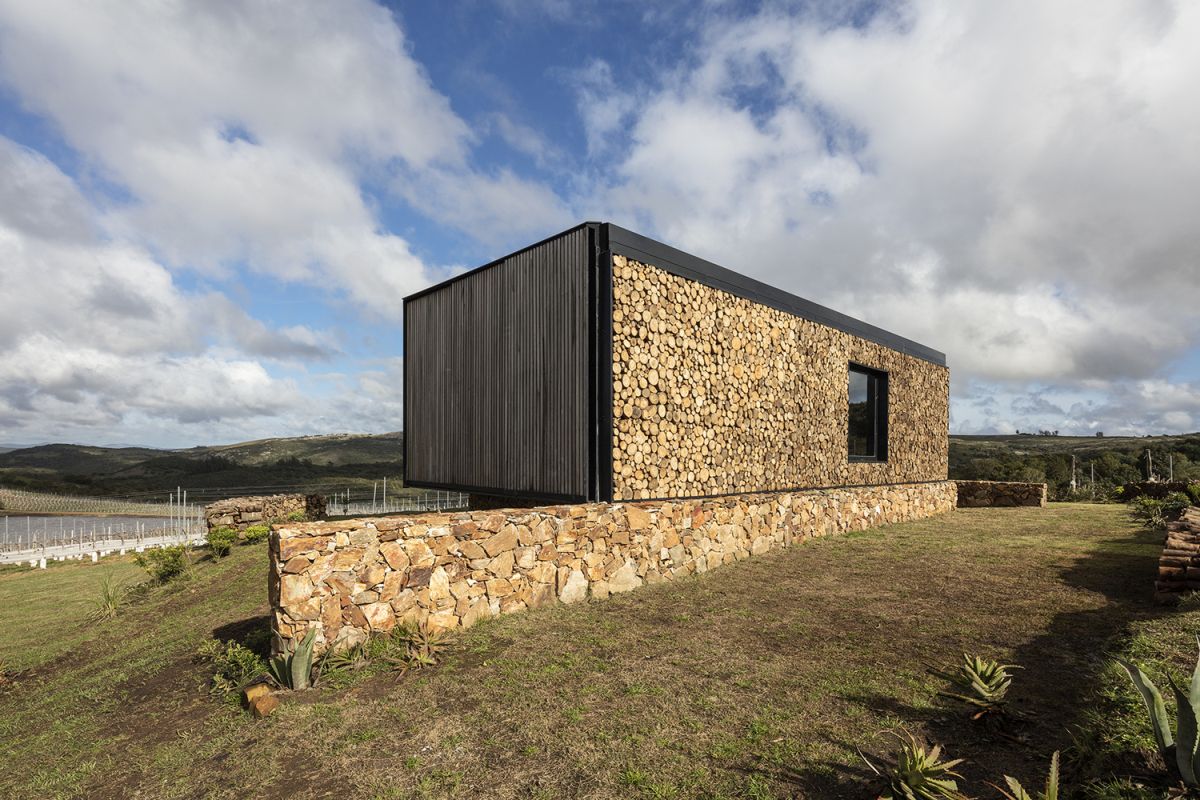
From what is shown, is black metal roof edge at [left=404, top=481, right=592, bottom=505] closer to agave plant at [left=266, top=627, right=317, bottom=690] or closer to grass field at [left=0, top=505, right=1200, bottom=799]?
grass field at [left=0, top=505, right=1200, bottom=799]

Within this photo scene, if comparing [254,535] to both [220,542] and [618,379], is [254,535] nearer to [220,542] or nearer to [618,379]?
[220,542]

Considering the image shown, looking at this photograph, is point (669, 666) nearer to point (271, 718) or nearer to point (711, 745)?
point (711, 745)

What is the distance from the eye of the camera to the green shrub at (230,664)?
5358 millimetres

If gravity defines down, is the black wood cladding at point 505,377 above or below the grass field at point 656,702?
above

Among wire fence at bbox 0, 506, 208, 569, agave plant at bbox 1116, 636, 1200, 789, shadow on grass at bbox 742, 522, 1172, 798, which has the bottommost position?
wire fence at bbox 0, 506, 208, 569

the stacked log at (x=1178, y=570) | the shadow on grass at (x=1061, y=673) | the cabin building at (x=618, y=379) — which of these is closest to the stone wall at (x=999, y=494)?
the cabin building at (x=618, y=379)

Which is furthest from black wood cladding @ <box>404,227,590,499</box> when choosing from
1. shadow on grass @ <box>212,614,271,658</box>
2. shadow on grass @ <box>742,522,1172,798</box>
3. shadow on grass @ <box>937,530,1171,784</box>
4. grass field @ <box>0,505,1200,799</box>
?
shadow on grass @ <box>937,530,1171,784</box>

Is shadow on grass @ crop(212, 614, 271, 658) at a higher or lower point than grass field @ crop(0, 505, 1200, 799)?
lower

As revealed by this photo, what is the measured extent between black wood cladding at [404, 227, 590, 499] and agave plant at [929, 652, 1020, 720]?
4.62 m

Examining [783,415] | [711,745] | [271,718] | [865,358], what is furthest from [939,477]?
[271,718]

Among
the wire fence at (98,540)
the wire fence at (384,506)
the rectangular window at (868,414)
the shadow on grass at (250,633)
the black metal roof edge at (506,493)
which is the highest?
the rectangular window at (868,414)

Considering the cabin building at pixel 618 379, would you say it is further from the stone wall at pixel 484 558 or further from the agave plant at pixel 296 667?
the agave plant at pixel 296 667

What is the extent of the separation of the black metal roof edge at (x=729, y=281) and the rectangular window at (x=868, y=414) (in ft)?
3.06

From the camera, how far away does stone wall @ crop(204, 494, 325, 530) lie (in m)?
14.2
